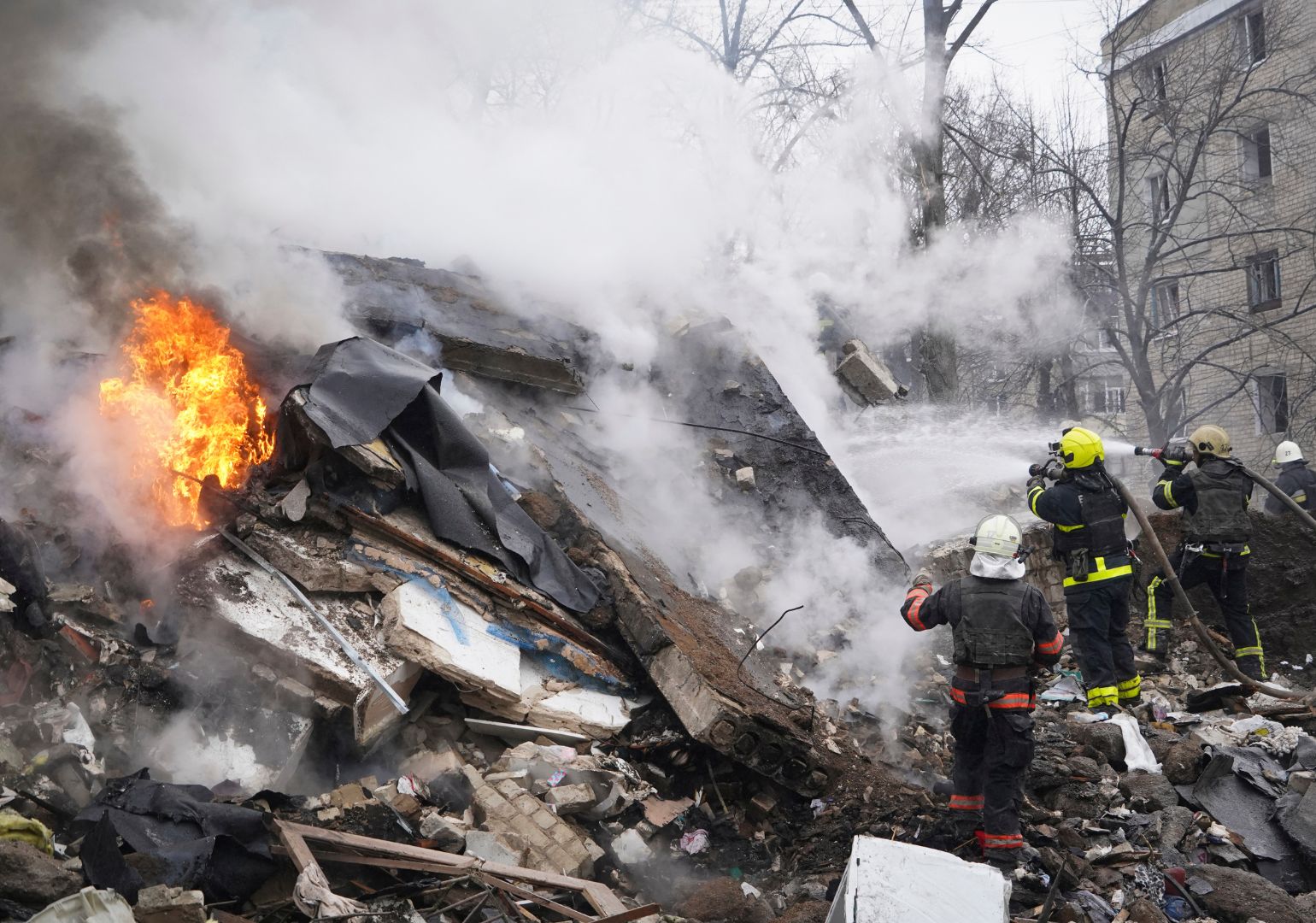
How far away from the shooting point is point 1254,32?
17.5 m

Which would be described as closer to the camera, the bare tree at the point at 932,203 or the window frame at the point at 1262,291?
the bare tree at the point at 932,203

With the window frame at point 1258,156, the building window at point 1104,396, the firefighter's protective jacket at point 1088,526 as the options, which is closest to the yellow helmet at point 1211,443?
the firefighter's protective jacket at point 1088,526

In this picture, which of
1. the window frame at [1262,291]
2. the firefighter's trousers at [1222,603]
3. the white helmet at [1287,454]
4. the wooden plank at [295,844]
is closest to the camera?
the wooden plank at [295,844]

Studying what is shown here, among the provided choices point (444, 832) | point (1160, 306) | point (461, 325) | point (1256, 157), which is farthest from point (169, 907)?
point (1256, 157)

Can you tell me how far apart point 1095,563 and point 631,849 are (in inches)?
151

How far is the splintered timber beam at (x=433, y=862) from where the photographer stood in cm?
373

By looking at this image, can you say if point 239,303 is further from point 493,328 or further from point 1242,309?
point 1242,309

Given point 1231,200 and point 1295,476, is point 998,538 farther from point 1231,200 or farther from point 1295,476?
point 1231,200

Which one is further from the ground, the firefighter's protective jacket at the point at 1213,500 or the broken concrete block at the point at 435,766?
the firefighter's protective jacket at the point at 1213,500

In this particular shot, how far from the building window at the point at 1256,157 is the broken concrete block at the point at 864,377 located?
14759 mm

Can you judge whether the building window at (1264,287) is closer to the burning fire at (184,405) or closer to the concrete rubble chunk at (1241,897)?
the concrete rubble chunk at (1241,897)

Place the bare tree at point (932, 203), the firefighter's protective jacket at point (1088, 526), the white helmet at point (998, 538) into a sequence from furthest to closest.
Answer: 1. the bare tree at point (932, 203)
2. the firefighter's protective jacket at point (1088, 526)
3. the white helmet at point (998, 538)

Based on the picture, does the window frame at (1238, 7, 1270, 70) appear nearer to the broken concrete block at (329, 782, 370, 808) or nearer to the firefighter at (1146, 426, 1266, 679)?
the firefighter at (1146, 426, 1266, 679)

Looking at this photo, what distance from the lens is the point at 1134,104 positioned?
13.1 m
